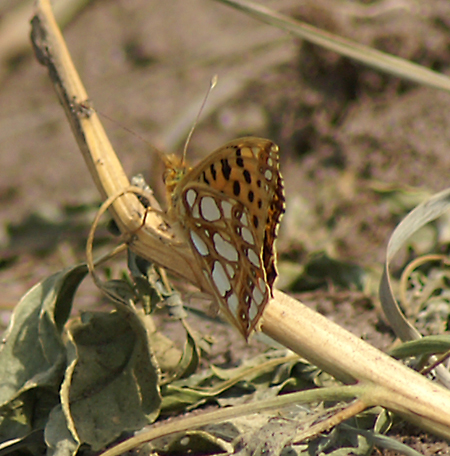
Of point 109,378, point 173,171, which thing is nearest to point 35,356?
point 109,378

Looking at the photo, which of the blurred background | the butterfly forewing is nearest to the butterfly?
the butterfly forewing

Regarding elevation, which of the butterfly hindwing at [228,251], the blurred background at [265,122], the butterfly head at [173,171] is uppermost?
the butterfly head at [173,171]

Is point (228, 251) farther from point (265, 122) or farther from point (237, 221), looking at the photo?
point (265, 122)

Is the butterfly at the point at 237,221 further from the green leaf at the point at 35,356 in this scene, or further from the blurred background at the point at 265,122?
the blurred background at the point at 265,122

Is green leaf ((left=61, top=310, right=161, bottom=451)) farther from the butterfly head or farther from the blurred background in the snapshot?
the blurred background

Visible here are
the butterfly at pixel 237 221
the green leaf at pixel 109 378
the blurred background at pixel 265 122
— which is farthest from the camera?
the blurred background at pixel 265 122

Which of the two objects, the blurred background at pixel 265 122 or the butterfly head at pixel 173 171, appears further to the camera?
→ the blurred background at pixel 265 122

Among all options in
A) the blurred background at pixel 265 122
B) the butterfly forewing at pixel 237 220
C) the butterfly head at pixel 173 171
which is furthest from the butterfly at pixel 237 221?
the blurred background at pixel 265 122

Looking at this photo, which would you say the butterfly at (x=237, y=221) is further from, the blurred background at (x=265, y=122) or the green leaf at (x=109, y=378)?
the blurred background at (x=265, y=122)

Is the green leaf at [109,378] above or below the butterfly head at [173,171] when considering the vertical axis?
below

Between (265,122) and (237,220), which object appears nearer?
(237,220)

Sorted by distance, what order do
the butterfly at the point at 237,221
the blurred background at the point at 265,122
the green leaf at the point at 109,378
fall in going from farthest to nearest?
the blurred background at the point at 265,122
the green leaf at the point at 109,378
the butterfly at the point at 237,221
